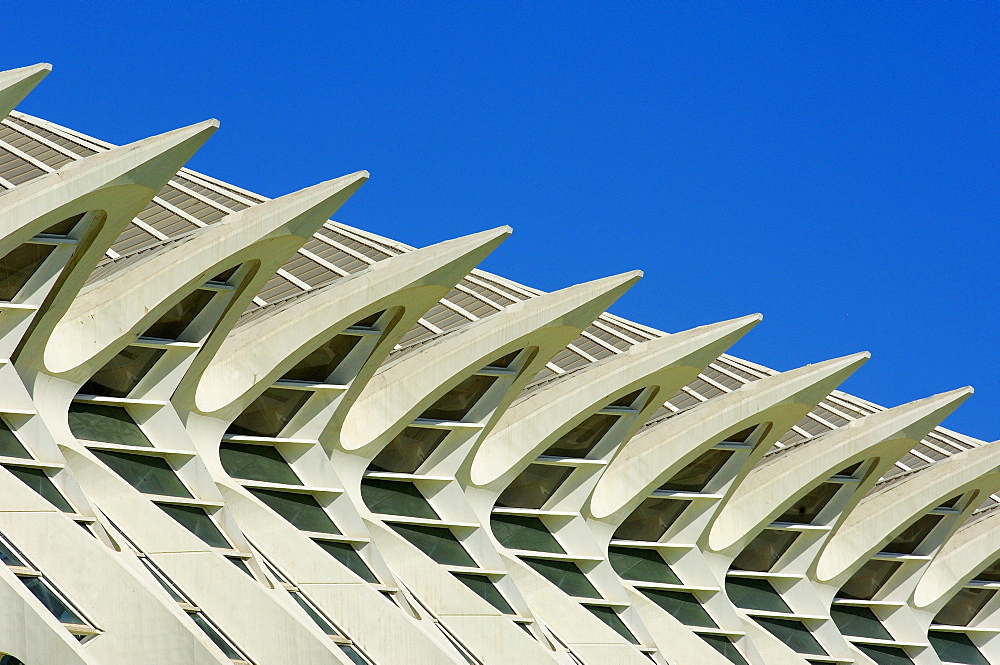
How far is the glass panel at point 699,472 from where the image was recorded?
105 ft

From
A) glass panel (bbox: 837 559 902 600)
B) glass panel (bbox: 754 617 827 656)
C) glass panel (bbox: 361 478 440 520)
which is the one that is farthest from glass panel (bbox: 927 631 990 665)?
glass panel (bbox: 361 478 440 520)

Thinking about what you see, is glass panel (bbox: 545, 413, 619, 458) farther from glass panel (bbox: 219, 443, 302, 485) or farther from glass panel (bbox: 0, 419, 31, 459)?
glass panel (bbox: 0, 419, 31, 459)

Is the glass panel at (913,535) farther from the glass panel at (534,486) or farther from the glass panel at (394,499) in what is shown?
the glass panel at (394,499)

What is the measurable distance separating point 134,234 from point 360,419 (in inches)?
240

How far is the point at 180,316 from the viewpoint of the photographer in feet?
79.1

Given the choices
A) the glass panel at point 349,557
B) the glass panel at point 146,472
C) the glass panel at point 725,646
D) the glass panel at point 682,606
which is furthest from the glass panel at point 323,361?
the glass panel at point 725,646

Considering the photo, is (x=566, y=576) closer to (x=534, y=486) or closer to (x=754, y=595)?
(x=534, y=486)

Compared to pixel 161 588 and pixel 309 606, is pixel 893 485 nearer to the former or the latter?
pixel 309 606

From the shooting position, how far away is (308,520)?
26.7 m

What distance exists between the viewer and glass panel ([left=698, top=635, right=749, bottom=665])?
3278 centimetres

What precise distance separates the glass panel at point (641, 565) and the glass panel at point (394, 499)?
18.2 feet

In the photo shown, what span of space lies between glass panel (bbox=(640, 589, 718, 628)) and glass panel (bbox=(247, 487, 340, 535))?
351 inches

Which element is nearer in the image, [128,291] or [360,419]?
[128,291]

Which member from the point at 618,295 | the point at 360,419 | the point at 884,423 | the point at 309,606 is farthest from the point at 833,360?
the point at 309,606
